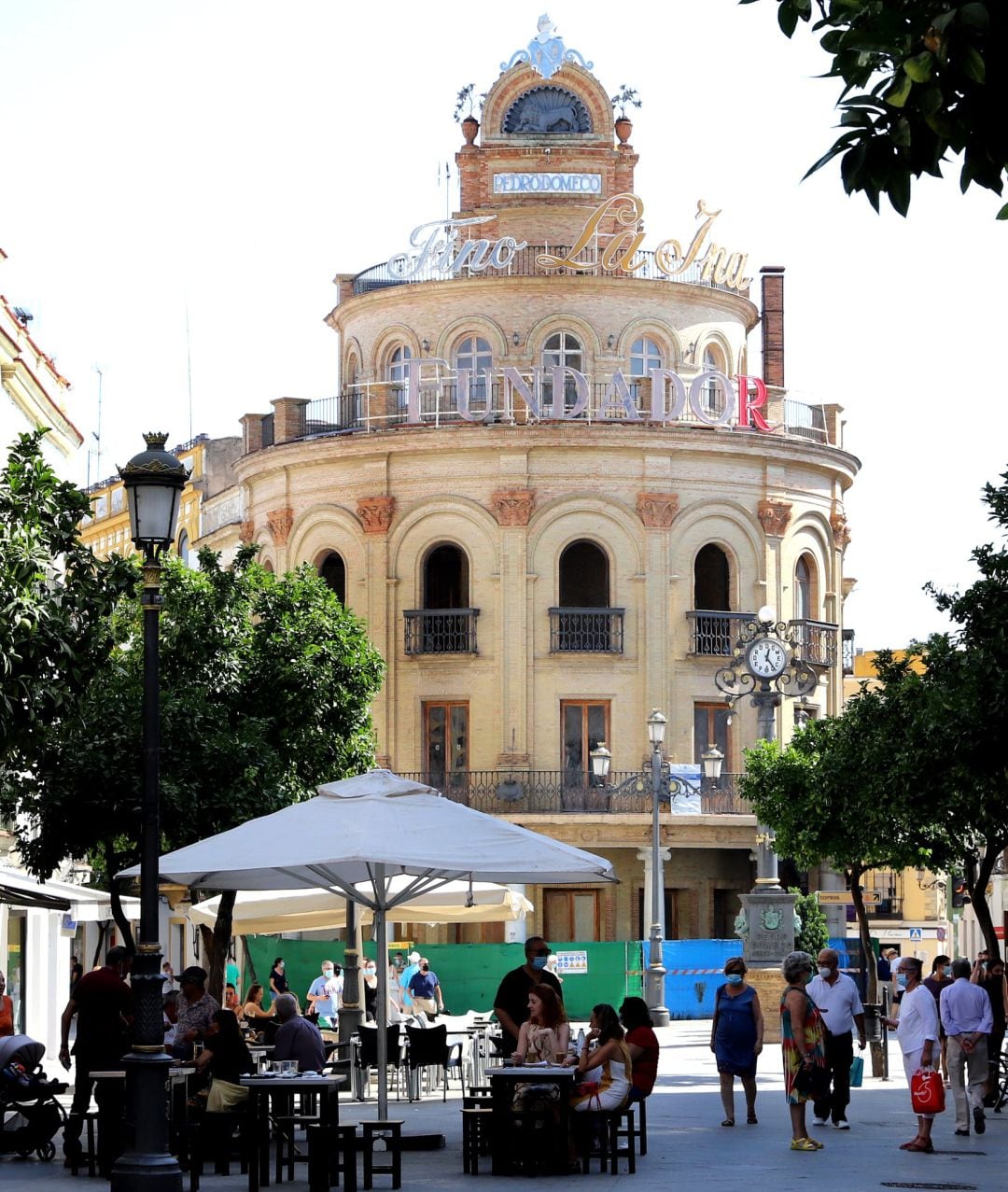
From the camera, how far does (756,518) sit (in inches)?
2116

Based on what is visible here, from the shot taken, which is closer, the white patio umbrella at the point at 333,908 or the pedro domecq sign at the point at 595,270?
Answer: the white patio umbrella at the point at 333,908

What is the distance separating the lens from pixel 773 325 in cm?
5981

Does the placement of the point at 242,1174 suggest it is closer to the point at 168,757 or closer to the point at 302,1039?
the point at 302,1039

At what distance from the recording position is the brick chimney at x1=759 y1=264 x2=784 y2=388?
194 ft

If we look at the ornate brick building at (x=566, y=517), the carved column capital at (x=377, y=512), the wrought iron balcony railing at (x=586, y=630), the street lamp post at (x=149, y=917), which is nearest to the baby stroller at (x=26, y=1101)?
the street lamp post at (x=149, y=917)

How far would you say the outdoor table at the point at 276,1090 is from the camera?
14.7 meters

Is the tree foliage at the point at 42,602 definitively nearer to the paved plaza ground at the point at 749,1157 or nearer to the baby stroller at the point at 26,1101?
the baby stroller at the point at 26,1101

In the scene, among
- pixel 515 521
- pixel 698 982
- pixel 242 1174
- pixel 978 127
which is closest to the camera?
pixel 978 127

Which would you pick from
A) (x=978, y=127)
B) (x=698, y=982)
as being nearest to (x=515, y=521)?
(x=698, y=982)

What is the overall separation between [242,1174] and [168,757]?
11.8 meters

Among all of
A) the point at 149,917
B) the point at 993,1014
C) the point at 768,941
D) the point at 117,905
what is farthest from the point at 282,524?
the point at 149,917

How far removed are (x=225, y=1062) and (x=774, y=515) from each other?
128 feet

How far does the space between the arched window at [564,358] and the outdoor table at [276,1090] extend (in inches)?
1530

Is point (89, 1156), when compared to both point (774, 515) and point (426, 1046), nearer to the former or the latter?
point (426, 1046)
